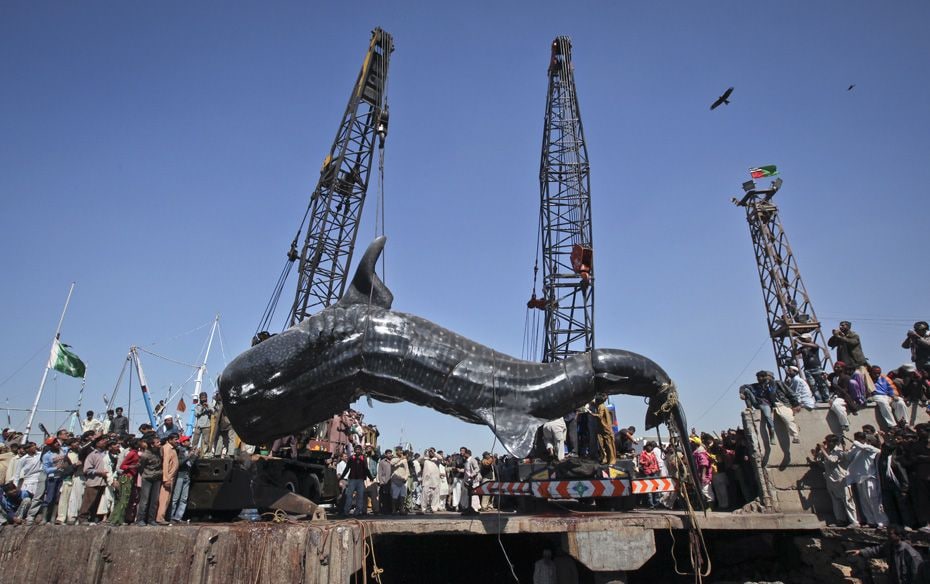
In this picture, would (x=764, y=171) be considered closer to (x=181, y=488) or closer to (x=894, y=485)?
(x=894, y=485)

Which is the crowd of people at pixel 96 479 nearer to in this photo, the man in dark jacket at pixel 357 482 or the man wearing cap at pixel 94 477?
the man wearing cap at pixel 94 477

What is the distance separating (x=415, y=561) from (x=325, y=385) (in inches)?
220

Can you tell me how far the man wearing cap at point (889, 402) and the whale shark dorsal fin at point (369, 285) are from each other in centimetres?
1038

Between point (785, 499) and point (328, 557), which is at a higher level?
point (785, 499)

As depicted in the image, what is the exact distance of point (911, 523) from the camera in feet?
28.5

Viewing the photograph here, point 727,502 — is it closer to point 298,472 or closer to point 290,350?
point 298,472

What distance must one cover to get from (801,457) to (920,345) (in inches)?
167

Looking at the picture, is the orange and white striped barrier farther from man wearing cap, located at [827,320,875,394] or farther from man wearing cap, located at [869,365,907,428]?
man wearing cap, located at [827,320,875,394]

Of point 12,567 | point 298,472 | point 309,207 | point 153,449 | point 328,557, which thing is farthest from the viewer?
point 309,207

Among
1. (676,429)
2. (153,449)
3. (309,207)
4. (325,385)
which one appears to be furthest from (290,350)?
(309,207)

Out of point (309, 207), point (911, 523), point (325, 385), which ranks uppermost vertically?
point (309, 207)

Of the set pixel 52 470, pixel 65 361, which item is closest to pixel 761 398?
pixel 52 470

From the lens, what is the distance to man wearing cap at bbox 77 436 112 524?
10.3m

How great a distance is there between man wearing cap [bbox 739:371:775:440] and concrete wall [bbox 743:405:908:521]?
0.11 metres
